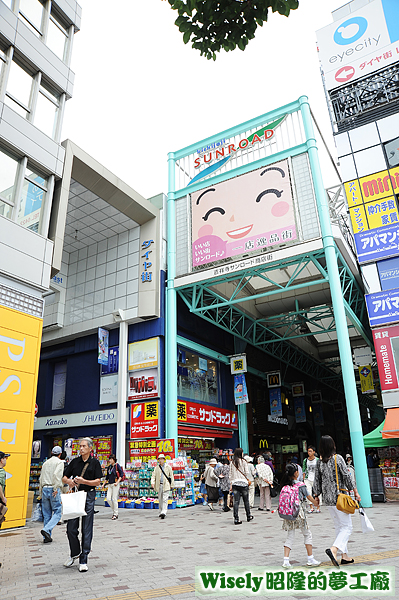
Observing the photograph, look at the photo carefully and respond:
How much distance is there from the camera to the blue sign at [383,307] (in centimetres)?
1620

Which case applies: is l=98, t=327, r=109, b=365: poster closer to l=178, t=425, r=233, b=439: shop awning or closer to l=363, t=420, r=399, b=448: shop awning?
l=178, t=425, r=233, b=439: shop awning

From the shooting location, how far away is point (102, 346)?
1844 cm

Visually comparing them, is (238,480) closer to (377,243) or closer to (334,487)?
(334,487)

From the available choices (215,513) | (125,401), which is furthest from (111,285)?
(215,513)

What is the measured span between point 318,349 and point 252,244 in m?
16.1

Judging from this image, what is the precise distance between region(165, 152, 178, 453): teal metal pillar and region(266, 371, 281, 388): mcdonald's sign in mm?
8469

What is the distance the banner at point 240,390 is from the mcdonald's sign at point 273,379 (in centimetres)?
349

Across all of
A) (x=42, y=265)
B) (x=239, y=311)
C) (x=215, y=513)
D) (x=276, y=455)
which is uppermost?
(x=239, y=311)

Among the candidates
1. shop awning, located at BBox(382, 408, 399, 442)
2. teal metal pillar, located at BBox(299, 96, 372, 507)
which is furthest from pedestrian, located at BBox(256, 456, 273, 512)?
shop awning, located at BBox(382, 408, 399, 442)

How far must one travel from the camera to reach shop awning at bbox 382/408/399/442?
548 inches

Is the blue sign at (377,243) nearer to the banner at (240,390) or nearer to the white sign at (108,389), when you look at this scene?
the banner at (240,390)

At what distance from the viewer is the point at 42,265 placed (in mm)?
12133

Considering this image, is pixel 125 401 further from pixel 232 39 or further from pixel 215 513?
pixel 232 39

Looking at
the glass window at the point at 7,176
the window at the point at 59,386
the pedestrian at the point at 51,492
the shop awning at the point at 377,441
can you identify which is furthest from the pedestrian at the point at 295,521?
the window at the point at 59,386
